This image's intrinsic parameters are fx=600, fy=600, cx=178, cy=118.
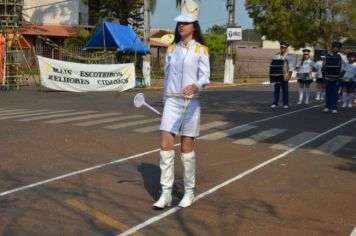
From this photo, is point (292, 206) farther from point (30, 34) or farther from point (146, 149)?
point (30, 34)

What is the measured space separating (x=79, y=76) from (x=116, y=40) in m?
4.35

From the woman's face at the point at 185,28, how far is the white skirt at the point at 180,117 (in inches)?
26.7

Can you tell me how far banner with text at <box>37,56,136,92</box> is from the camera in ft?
79.9

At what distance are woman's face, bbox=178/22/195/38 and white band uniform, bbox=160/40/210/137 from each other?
10cm

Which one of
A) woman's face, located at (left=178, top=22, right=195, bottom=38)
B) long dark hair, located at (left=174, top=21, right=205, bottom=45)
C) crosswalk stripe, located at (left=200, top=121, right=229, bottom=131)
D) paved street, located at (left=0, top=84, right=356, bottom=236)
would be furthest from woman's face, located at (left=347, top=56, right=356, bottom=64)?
woman's face, located at (left=178, top=22, right=195, bottom=38)

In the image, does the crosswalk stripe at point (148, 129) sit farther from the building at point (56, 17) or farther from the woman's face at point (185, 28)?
the building at point (56, 17)

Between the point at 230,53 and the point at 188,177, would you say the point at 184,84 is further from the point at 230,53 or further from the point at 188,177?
the point at 230,53

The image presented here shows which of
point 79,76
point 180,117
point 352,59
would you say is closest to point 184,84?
point 180,117

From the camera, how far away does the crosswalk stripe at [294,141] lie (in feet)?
34.6

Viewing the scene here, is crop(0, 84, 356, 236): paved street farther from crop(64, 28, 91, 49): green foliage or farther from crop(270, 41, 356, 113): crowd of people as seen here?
crop(64, 28, 91, 49): green foliage

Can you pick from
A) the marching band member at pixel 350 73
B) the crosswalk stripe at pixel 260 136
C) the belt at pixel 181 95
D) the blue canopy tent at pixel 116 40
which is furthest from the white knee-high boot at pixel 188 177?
the blue canopy tent at pixel 116 40

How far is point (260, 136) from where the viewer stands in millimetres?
11820

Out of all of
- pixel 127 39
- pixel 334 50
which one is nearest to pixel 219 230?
pixel 334 50

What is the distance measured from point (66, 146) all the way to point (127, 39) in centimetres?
2002
